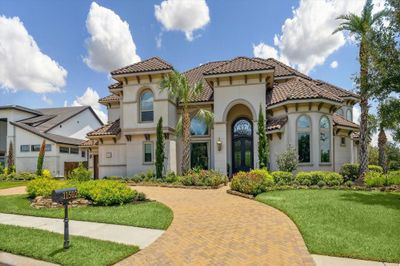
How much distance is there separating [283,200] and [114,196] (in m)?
6.68

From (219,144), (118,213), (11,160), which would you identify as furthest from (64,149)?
(118,213)

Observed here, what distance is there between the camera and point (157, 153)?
66.0ft

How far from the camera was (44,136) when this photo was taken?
3400cm

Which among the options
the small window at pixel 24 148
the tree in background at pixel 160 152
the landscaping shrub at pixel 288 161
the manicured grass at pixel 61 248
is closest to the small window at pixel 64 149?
the small window at pixel 24 148

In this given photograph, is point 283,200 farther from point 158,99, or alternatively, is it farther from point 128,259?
point 158,99

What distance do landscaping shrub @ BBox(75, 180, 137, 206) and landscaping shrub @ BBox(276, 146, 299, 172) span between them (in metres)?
9.54

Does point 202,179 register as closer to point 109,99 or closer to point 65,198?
point 65,198

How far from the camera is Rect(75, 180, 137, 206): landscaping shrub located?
36.9ft

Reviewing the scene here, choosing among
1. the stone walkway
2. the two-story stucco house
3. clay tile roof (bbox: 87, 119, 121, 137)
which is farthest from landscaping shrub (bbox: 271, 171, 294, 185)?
clay tile roof (bbox: 87, 119, 121, 137)

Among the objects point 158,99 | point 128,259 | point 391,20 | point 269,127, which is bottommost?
point 128,259

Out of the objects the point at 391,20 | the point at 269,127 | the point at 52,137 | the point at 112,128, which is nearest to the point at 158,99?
the point at 112,128

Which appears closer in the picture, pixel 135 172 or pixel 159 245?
pixel 159 245

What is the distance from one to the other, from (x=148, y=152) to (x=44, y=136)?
1837 cm

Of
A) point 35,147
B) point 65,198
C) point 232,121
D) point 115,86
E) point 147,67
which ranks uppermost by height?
point 147,67
